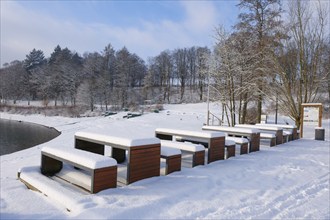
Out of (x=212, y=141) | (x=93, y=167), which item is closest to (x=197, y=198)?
(x=93, y=167)

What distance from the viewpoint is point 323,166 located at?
19.3 ft

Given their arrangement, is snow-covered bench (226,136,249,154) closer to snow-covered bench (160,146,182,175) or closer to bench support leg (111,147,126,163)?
snow-covered bench (160,146,182,175)

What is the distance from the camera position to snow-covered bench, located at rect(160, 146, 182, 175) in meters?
4.72

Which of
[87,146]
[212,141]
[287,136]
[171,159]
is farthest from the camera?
[287,136]

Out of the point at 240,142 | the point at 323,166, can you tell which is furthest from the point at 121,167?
the point at 323,166

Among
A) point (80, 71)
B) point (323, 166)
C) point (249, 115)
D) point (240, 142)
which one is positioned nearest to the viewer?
point (323, 166)

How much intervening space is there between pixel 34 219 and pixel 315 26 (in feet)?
47.6

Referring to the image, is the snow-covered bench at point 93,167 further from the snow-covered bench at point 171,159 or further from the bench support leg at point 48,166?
the snow-covered bench at point 171,159

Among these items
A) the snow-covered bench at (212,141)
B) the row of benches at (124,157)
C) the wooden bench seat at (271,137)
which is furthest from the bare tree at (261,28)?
the row of benches at (124,157)

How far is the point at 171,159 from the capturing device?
475cm

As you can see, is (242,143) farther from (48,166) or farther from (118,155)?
(48,166)

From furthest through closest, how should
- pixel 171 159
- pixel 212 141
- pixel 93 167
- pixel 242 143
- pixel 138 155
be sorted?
pixel 242 143 → pixel 212 141 → pixel 171 159 → pixel 138 155 → pixel 93 167

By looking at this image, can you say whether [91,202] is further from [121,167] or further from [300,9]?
[300,9]

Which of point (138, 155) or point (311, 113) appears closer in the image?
point (138, 155)
